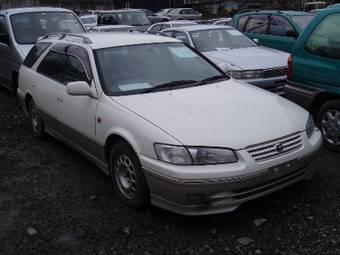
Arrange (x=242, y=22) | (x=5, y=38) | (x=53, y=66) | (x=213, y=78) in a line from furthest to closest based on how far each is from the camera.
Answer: (x=242, y=22) < (x=5, y=38) < (x=53, y=66) < (x=213, y=78)

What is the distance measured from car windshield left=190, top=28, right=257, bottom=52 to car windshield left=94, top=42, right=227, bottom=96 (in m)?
3.58

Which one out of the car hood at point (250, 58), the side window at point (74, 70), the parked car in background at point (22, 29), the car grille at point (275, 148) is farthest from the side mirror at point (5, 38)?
the car grille at point (275, 148)

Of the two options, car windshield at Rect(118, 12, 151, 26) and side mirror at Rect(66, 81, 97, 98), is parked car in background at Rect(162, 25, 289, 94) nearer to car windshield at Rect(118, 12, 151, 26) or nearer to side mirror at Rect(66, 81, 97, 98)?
side mirror at Rect(66, 81, 97, 98)

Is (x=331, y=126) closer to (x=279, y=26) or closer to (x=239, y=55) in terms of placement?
(x=239, y=55)

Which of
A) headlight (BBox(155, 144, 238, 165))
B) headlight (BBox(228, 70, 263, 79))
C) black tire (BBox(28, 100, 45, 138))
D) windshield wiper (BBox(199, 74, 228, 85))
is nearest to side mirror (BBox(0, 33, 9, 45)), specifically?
black tire (BBox(28, 100, 45, 138))

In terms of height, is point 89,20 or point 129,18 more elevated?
point 129,18

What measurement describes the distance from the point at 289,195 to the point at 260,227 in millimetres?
669

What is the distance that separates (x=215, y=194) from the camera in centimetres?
367

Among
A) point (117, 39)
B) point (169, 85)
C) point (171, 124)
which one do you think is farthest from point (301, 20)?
point (171, 124)

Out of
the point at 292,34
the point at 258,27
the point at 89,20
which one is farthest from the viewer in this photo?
the point at 89,20

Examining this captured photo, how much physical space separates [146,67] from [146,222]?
1.71 meters

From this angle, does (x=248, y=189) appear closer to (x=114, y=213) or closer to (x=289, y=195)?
(x=289, y=195)

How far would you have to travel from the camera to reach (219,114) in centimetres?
413

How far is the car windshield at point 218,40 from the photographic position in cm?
897
